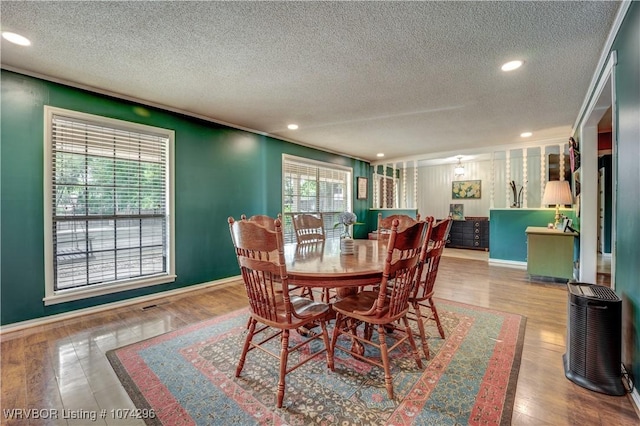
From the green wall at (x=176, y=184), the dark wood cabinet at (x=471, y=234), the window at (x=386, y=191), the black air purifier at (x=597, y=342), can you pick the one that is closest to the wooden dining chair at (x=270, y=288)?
the black air purifier at (x=597, y=342)

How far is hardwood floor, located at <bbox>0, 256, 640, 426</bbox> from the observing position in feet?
5.17

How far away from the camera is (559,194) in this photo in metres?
4.23

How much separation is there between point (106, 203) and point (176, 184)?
0.80 meters

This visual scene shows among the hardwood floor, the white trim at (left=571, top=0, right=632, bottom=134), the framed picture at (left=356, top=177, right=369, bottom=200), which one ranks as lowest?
the hardwood floor

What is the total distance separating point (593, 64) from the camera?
2.47 metres

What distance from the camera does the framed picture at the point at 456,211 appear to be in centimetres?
779

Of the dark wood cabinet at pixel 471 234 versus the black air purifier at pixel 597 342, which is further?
the dark wood cabinet at pixel 471 234

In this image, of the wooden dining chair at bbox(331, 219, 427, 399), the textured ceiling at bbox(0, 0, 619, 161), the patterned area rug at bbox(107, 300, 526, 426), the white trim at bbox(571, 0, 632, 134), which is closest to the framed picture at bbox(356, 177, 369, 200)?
the textured ceiling at bbox(0, 0, 619, 161)

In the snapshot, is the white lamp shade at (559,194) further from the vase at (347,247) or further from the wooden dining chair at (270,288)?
the wooden dining chair at (270,288)

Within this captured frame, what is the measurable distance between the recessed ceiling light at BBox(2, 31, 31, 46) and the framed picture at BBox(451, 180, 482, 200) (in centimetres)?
846

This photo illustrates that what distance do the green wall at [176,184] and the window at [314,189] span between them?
0.21 metres

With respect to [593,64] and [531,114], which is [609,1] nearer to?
[593,64]

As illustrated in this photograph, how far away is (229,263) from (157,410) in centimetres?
283

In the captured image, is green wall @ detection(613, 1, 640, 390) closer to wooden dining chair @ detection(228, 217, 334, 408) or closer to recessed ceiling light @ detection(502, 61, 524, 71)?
recessed ceiling light @ detection(502, 61, 524, 71)
